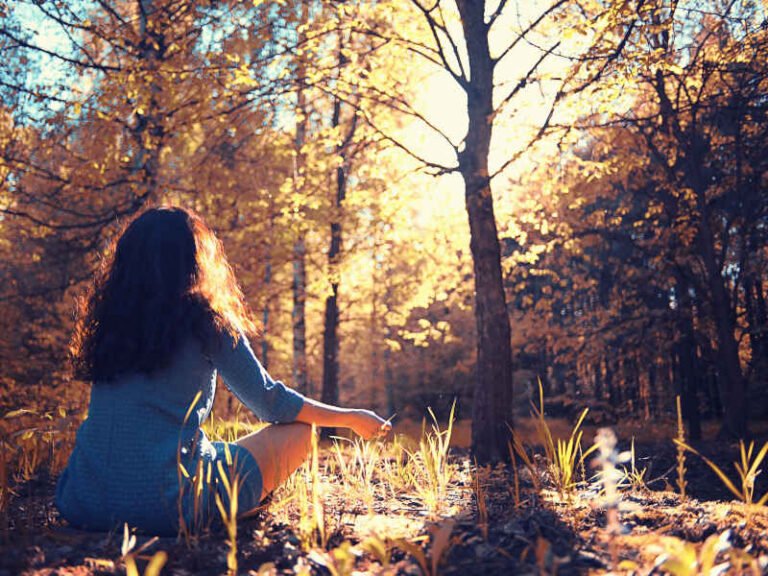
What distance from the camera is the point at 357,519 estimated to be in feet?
8.28

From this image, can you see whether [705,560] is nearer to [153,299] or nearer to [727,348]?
[153,299]

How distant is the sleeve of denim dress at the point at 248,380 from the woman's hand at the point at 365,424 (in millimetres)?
271

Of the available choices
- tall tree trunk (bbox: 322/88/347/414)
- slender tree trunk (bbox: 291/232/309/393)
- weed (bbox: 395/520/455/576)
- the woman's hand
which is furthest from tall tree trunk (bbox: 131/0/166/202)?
weed (bbox: 395/520/455/576)

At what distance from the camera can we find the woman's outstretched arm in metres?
2.64

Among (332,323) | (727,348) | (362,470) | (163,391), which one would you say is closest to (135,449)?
(163,391)

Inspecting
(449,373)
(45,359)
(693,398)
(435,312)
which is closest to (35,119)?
(45,359)

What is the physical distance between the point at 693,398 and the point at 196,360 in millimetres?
9282

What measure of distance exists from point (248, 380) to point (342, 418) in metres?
0.44

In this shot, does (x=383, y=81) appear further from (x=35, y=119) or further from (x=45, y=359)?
(x=45, y=359)

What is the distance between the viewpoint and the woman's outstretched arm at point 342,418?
2.64 m

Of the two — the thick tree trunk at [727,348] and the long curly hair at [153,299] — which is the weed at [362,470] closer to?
the long curly hair at [153,299]

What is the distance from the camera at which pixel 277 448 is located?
8.43 feet

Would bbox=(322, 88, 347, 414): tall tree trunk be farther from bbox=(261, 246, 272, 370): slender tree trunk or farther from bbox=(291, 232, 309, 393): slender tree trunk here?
bbox=(261, 246, 272, 370): slender tree trunk

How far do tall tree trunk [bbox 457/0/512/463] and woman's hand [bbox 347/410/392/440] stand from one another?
10.8 feet
